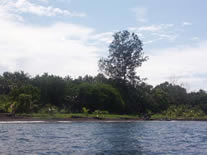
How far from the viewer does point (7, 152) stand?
660 inches

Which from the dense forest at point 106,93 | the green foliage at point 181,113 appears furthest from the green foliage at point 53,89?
the green foliage at point 181,113

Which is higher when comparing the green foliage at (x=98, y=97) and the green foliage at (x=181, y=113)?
the green foliage at (x=98, y=97)

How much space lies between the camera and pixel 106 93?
6912 cm

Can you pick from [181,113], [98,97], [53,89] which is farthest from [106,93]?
[181,113]

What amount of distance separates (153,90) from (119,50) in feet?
54.4

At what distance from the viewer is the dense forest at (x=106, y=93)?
58.0 meters

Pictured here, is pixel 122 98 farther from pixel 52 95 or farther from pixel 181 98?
pixel 181 98

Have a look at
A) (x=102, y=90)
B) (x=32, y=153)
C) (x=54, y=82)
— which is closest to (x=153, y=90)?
(x=102, y=90)

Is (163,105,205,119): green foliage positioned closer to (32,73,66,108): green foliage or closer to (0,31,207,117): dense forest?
(0,31,207,117): dense forest

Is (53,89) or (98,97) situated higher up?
(53,89)

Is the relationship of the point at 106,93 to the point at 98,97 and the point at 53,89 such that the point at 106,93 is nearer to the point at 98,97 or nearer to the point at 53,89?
the point at 98,97

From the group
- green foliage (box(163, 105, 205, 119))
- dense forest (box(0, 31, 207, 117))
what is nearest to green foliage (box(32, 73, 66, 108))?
dense forest (box(0, 31, 207, 117))

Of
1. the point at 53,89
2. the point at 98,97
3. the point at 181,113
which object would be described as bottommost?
the point at 181,113

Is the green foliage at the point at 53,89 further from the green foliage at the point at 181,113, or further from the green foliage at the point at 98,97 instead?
the green foliage at the point at 181,113
